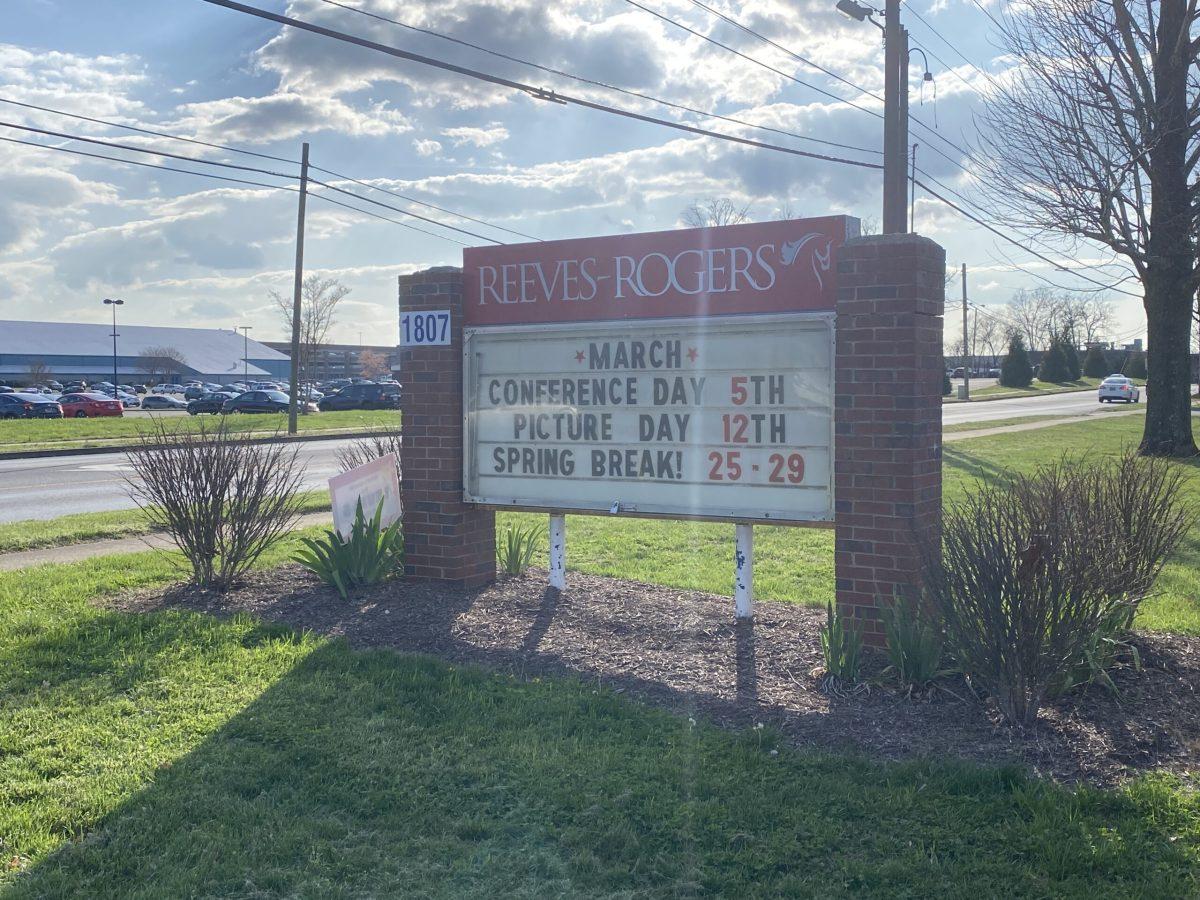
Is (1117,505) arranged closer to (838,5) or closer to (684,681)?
(684,681)

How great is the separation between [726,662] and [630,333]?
2.35 metres

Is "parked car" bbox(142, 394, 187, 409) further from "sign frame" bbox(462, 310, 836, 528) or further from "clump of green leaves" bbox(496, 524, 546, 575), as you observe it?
"sign frame" bbox(462, 310, 836, 528)

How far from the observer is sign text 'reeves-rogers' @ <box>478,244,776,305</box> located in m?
6.64

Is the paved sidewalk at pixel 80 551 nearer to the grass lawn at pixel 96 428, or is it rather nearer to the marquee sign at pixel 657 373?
the marquee sign at pixel 657 373

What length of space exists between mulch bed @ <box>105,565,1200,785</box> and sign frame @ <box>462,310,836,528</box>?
2.19ft

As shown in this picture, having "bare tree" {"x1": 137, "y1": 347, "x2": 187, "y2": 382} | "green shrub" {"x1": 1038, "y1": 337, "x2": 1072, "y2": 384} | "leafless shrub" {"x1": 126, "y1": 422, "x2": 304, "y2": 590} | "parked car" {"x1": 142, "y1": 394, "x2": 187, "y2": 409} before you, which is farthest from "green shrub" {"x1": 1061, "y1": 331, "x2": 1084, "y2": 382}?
"leafless shrub" {"x1": 126, "y1": 422, "x2": 304, "y2": 590}

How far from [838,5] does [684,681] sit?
14.9 m

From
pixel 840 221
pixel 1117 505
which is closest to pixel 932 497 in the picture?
pixel 1117 505

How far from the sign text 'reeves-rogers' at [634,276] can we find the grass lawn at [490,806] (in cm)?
276

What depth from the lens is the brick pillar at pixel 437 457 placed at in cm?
786

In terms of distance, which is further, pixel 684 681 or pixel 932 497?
pixel 932 497

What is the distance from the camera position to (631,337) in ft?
23.6

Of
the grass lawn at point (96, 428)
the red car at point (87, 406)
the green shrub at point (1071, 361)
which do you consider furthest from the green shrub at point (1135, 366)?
the red car at point (87, 406)

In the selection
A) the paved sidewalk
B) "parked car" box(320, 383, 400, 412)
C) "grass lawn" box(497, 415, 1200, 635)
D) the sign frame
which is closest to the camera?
the sign frame
